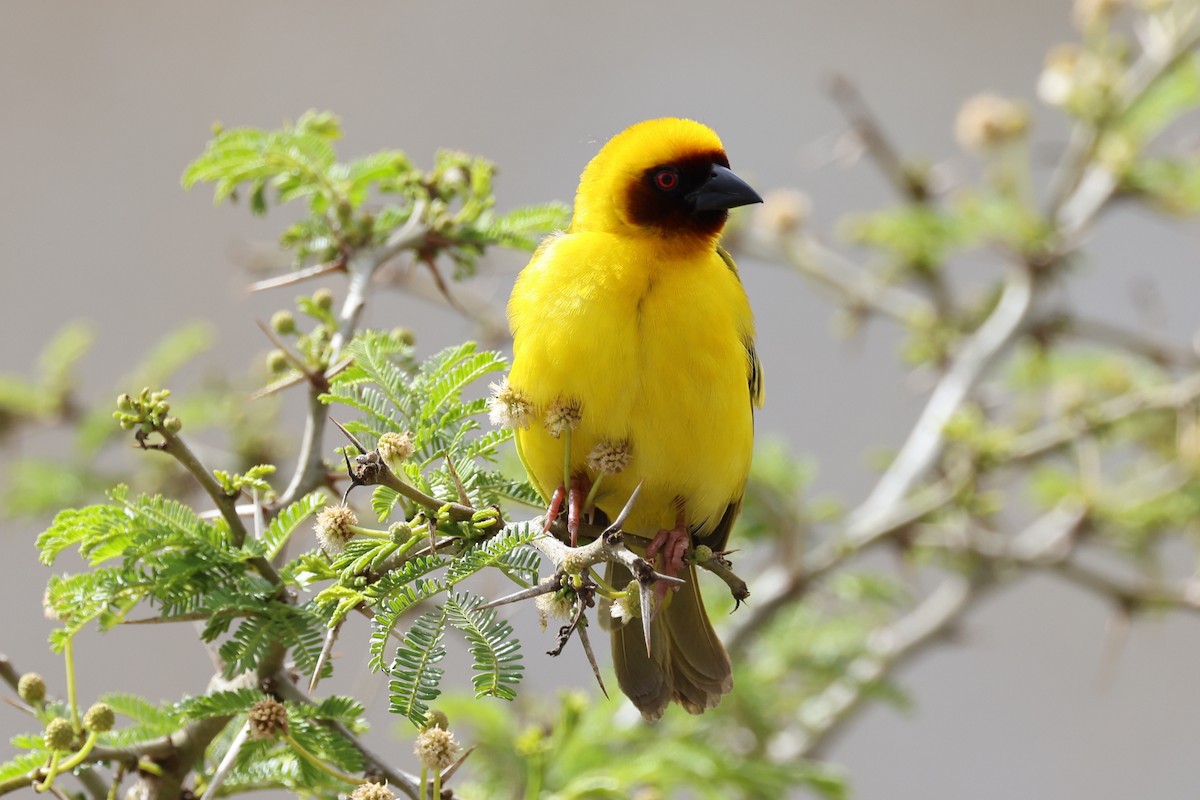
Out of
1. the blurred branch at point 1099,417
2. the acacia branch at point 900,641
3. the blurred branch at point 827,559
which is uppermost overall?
the blurred branch at point 1099,417

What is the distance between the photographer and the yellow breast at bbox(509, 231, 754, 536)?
208 cm

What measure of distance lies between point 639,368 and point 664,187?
1.66 ft

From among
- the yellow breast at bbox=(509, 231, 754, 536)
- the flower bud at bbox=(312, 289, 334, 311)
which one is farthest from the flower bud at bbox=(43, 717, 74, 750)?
the yellow breast at bbox=(509, 231, 754, 536)

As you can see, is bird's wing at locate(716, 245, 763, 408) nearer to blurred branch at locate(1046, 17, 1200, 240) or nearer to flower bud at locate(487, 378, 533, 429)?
flower bud at locate(487, 378, 533, 429)

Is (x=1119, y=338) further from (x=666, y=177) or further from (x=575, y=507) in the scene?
(x=575, y=507)

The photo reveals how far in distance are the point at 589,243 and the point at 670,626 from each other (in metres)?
0.70

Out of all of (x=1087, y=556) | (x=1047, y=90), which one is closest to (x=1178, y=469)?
(x=1047, y=90)

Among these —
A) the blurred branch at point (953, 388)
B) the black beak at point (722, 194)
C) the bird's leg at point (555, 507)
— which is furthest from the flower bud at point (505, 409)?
the blurred branch at point (953, 388)

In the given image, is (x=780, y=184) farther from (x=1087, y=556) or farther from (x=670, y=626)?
(x=670, y=626)

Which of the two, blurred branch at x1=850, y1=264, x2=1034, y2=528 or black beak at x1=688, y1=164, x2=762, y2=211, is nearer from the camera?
black beak at x1=688, y1=164, x2=762, y2=211

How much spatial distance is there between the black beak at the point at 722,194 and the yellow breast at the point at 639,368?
5.7 inches

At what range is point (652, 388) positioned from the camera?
210cm

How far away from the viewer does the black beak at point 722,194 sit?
241 cm

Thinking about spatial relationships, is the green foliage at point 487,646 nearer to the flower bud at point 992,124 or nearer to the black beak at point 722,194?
the black beak at point 722,194
